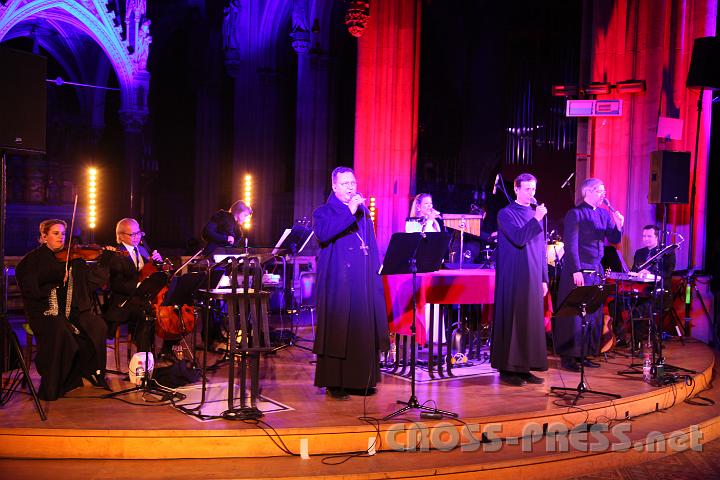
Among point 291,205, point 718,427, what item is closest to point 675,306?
point 718,427

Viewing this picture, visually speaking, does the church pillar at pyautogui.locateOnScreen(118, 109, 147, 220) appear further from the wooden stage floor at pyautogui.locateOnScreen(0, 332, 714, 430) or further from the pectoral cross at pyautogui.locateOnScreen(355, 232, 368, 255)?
the pectoral cross at pyautogui.locateOnScreen(355, 232, 368, 255)

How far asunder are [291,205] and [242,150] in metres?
1.89

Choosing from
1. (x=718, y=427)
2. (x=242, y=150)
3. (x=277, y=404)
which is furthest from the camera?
(x=242, y=150)

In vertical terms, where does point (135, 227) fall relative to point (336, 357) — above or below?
above

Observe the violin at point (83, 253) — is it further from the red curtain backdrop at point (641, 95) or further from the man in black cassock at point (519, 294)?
the red curtain backdrop at point (641, 95)

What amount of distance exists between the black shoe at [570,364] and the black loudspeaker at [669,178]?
229cm

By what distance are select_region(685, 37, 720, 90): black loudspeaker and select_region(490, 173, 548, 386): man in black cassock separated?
423cm

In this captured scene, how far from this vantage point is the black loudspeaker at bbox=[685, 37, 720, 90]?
9.60 metres

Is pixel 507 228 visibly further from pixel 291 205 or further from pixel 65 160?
pixel 65 160

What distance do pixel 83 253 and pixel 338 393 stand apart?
2.69m

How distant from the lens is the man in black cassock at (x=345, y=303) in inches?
246

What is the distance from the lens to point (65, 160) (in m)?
22.7

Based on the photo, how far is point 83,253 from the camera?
6.84m

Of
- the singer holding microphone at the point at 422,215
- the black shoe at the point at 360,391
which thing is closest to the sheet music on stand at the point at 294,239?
the singer holding microphone at the point at 422,215
